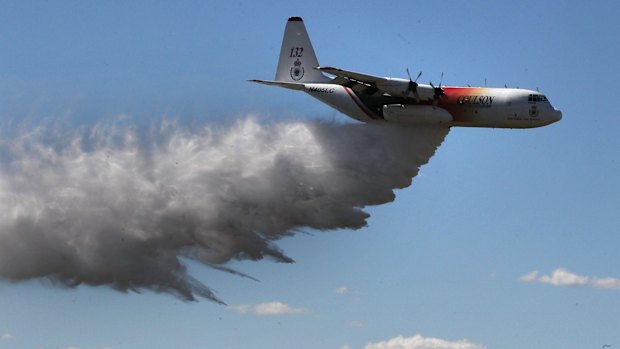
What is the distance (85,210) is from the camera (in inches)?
1636

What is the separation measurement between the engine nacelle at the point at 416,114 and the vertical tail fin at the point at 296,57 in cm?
447

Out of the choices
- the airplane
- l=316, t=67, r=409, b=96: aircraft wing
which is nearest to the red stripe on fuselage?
the airplane

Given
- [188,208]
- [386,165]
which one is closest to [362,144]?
[386,165]

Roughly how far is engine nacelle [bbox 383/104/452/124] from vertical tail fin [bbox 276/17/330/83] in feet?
14.7

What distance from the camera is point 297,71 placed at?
152 feet

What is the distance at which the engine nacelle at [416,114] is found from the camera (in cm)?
4156

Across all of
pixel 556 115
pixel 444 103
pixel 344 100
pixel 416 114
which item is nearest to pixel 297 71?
pixel 344 100

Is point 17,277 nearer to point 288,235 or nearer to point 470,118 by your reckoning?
point 288,235

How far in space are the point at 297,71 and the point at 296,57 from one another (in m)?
0.66

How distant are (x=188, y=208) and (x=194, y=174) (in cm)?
167

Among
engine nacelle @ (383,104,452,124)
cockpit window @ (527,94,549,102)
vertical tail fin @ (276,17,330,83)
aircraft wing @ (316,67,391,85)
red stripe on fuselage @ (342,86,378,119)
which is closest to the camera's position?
aircraft wing @ (316,67,391,85)

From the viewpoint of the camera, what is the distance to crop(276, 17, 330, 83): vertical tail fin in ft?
151

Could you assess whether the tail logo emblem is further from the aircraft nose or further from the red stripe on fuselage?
the aircraft nose

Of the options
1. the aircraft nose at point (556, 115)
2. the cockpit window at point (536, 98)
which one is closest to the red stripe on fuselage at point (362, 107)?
the cockpit window at point (536, 98)
